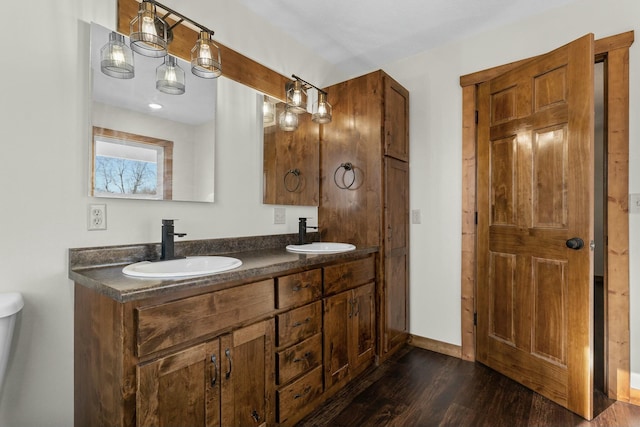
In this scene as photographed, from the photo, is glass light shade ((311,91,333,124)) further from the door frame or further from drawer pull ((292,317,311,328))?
A: the door frame

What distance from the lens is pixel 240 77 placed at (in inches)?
81.9

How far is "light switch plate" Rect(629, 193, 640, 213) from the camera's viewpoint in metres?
1.86

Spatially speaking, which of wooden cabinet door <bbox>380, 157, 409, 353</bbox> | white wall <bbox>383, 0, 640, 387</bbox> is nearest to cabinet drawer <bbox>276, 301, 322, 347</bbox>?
wooden cabinet door <bbox>380, 157, 409, 353</bbox>

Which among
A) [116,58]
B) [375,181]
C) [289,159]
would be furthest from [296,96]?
[116,58]

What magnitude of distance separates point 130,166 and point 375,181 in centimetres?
153

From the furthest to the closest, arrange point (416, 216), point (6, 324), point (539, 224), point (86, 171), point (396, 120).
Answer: point (416, 216) → point (396, 120) → point (539, 224) → point (86, 171) → point (6, 324)

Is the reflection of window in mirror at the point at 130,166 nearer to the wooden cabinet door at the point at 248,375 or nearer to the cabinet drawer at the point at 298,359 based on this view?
the wooden cabinet door at the point at 248,375

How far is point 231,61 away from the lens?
202 centimetres

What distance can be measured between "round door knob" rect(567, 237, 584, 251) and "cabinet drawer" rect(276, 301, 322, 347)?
1409mm

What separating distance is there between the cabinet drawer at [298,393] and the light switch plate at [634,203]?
200 cm

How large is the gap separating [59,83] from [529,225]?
8.47ft

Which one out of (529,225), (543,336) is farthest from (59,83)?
(543,336)

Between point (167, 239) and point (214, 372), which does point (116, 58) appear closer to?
point (167, 239)

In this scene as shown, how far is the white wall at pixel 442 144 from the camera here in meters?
2.29
